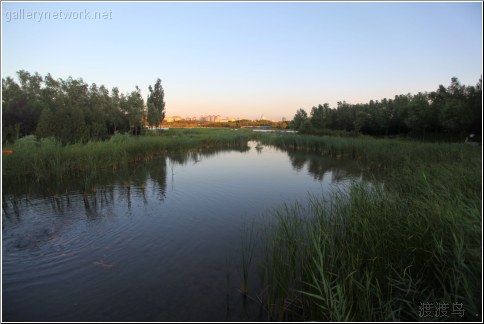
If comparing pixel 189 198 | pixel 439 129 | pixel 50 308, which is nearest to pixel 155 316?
pixel 50 308

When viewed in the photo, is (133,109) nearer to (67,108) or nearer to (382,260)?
(67,108)

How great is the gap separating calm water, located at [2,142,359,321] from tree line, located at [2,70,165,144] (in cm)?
875

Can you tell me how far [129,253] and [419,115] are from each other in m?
31.4

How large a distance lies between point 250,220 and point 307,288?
11.9 feet

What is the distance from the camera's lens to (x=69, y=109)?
64.3ft

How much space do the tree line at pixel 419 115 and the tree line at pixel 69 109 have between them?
988 inches

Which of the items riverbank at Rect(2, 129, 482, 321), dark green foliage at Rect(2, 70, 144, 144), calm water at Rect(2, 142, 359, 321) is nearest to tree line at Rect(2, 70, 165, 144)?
dark green foliage at Rect(2, 70, 144, 144)

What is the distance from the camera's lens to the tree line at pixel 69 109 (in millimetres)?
16688

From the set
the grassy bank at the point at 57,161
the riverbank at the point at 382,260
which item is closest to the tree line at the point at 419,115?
the riverbank at the point at 382,260

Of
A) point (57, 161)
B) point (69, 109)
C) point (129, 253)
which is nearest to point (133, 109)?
point (69, 109)

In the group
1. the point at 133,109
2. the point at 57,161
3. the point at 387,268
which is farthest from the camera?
the point at 133,109

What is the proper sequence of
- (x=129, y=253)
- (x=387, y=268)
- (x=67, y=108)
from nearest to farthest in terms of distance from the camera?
(x=387, y=268)
(x=129, y=253)
(x=67, y=108)

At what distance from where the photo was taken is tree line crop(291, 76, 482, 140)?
21109mm

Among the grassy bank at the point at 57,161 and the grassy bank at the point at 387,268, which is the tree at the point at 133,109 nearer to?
the grassy bank at the point at 57,161
